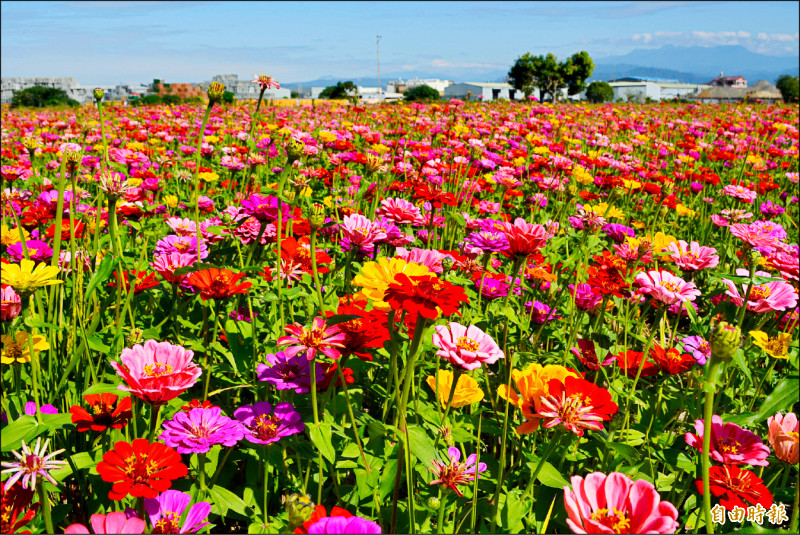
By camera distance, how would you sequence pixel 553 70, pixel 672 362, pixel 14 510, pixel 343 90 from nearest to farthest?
pixel 14 510 → pixel 672 362 → pixel 343 90 → pixel 553 70

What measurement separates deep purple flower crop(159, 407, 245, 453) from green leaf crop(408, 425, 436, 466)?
345 mm

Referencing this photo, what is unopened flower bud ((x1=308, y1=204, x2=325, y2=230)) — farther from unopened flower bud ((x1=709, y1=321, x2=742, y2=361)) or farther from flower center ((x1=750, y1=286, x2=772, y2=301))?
flower center ((x1=750, y1=286, x2=772, y2=301))

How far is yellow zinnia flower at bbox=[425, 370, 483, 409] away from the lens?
1.27m

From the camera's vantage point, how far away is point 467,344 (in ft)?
3.55

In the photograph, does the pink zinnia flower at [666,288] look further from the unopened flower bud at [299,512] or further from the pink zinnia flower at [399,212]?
the unopened flower bud at [299,512]

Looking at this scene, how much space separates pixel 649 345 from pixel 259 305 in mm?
1206

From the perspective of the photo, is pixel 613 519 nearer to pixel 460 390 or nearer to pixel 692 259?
pixel 460 390

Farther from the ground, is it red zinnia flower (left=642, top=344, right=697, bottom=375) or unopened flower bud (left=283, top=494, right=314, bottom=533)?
unopened flower bud (left=283, top=494, right=314, bottom=533)

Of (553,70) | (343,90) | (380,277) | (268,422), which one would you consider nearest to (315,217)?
(380,277)

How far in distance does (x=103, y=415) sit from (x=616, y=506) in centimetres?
102

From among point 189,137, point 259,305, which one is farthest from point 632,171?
point 189,137

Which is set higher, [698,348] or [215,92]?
[215,92]

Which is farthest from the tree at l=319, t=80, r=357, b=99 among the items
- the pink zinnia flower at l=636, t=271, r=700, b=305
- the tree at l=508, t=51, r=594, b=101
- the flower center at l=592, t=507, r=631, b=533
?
the tree at l=508, t=51, r=594, b=101

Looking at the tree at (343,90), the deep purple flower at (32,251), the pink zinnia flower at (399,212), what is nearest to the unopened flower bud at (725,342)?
the pink zinnia flower at (399,212)
